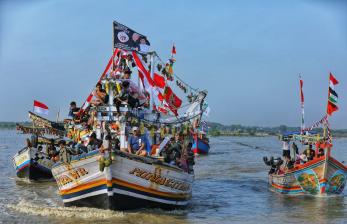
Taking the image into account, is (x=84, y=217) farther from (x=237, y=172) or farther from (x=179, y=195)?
(x=237, y=172)

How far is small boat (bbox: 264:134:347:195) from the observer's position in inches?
685

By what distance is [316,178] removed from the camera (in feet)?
58.1

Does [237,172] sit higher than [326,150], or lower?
lower

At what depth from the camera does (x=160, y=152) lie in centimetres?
1403

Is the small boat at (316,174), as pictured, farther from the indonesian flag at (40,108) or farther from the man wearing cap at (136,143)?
the indonesian flag at (40,108)

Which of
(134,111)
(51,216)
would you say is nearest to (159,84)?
(134,111)

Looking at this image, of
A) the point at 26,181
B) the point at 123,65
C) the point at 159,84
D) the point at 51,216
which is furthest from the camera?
the point at 26,181

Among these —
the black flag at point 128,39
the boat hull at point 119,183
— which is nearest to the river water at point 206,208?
the boat hull at point 119,183

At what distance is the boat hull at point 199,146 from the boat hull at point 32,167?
917 inches

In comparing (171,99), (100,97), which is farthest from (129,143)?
(171,99)

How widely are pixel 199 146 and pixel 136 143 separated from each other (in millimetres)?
31397

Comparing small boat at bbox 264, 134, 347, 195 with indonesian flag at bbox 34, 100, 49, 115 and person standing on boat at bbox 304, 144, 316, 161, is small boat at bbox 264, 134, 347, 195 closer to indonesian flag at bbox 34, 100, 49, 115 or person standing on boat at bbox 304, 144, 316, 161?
person standing on boat at bbox 304, 144, 316, 161

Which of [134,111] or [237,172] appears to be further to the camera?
[237,172]

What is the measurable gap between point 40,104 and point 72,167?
35.5ft
